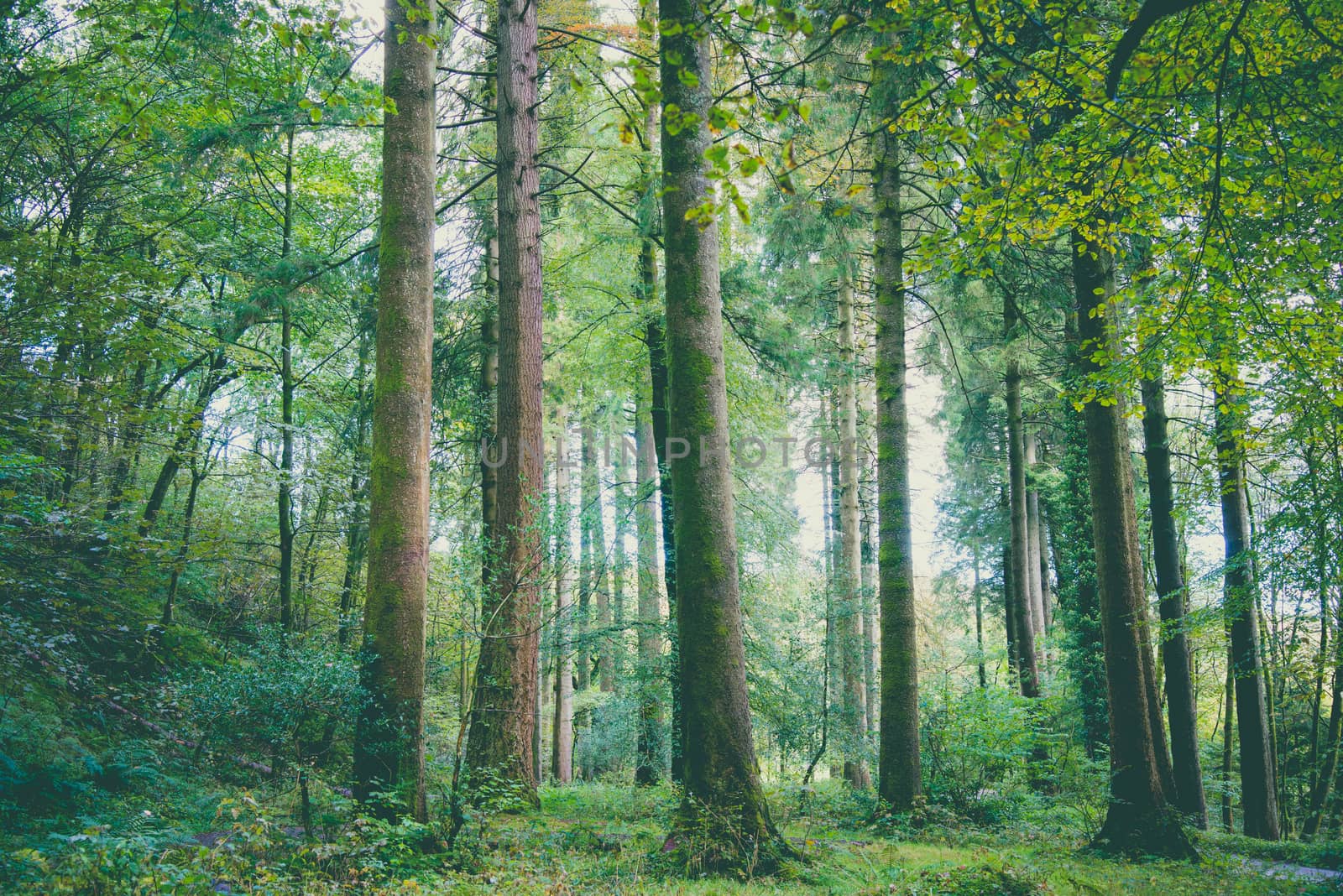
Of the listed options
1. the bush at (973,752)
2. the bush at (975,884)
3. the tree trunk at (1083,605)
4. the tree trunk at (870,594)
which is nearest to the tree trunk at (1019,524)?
the tree trunk at (1083,605)

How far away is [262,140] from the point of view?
8.31 m

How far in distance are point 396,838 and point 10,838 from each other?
2410 mm

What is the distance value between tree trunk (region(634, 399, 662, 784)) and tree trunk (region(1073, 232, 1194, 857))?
5.17m

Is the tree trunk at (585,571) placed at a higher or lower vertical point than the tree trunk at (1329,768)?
higher

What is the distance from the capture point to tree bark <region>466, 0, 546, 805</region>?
6855 mm

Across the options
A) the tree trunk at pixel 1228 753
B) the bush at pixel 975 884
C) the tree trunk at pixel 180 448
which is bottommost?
the tree trunk at pixel 1228 753

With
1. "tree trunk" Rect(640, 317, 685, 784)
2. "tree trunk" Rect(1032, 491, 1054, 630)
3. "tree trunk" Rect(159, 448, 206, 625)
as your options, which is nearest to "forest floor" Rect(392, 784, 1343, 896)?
"tree trunk" Rect(640, 317, 685, 784)

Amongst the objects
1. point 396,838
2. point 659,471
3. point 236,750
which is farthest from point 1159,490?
point 236,750

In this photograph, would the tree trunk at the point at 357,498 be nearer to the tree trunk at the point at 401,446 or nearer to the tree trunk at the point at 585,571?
the tree trunk at the point at 585,571

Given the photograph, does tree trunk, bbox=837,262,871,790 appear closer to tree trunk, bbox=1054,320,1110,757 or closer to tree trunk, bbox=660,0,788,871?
tree trunk, bbox=1054,320,1110,757

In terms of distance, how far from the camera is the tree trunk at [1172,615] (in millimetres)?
9289

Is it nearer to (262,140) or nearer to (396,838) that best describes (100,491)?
(262,140)

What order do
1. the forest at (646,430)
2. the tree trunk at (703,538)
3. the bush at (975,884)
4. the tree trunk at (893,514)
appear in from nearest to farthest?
the bush at (975,884) → the forest at (646,430) → the tree trunk at (703,538) → the tree trunk at (893,514)

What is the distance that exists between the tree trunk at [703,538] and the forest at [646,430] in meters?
0.03
